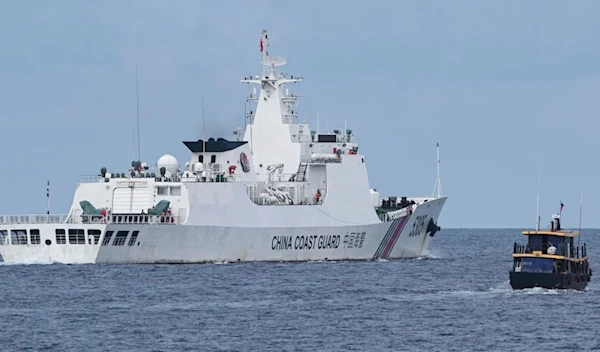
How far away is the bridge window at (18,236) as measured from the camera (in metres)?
60.8

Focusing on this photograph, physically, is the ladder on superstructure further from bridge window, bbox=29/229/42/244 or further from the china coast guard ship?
bridge window, bbox=29/229/42/244

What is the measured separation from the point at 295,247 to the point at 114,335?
85.8 ft

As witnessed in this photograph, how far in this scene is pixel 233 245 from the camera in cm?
6394

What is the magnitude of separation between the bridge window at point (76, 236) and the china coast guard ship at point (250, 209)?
4cm

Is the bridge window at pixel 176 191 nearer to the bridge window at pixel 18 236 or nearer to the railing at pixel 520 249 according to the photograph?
the bridge window at pixel 18 236

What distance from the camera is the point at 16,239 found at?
61281 millimetres

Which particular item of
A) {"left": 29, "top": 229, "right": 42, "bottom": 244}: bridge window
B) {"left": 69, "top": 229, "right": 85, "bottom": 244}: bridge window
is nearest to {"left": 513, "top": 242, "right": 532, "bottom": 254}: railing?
{"left": 69, "top": 229, "right": 85, "bottom": 244}: bridge window

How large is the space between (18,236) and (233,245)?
937cm

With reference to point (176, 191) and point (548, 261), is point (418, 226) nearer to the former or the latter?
point (176, 191)

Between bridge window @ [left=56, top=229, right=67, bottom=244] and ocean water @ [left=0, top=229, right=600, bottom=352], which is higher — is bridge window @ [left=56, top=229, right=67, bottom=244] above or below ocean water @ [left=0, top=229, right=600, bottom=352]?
above

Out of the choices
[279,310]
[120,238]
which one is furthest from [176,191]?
[279,310]

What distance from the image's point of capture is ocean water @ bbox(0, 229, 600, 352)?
131 feet

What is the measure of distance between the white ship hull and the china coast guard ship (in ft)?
0.17

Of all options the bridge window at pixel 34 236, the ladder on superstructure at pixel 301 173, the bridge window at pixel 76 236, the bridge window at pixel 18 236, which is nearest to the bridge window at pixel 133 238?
the bridge window at pixel 76 236
